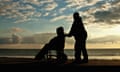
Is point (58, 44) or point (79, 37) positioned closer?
point (79, 37)

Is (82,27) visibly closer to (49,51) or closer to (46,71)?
(49,51)

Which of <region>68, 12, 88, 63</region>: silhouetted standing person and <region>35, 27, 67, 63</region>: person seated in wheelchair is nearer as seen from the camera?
<region>68, 12, 88, 63</region>: silhouetted standing person

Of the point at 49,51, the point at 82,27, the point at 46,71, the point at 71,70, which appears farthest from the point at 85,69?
the point at 49,51

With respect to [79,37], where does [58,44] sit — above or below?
below

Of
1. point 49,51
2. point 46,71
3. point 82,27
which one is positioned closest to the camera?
point 46,71

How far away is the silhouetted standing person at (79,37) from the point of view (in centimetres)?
1798

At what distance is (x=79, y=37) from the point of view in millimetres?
18156

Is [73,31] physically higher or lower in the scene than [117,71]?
higher

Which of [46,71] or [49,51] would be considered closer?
[46,71]

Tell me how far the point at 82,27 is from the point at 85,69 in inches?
164

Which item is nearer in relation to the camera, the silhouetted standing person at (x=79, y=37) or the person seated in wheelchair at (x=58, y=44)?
the silhouetted standing person at (x=79, y=37)

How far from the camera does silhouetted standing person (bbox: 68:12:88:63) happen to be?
17984 mm

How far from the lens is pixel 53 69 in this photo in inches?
572

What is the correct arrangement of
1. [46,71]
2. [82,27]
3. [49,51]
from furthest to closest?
[49,51]
[82,27]
[46,71]
